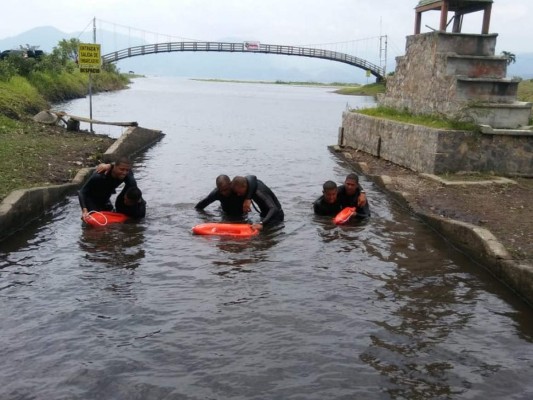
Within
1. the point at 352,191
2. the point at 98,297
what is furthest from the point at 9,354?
the point at 352,191

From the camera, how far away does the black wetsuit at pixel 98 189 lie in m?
10.0

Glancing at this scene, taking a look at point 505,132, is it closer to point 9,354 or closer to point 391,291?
point 391,291

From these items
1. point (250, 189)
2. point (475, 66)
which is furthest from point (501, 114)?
point (250, 189)

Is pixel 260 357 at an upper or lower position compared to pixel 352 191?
lower

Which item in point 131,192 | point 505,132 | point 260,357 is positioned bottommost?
point 260,357

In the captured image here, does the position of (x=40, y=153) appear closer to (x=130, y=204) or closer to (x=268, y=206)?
(x=130, y=204)

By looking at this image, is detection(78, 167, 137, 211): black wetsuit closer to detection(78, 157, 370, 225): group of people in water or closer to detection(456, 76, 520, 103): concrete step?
detection(78, 157, 370, 225): group of people in water

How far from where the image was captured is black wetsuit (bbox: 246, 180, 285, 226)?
1026cm

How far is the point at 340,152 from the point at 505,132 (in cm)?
842

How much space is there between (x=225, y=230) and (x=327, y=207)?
2609 millimetres

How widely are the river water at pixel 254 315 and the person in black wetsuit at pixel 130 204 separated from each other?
0.28 meters

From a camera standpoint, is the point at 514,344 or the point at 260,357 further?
the point at 514,344

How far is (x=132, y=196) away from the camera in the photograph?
398 inches

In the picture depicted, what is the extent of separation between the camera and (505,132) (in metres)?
13.4
